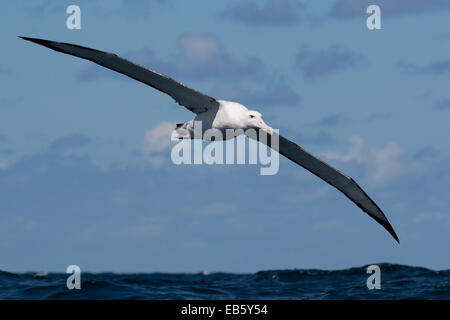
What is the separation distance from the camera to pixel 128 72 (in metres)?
14.0

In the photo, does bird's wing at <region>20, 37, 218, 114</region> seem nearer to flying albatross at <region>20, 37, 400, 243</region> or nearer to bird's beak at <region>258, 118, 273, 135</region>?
flying albatross at <region>20, 37, 400, 243</region>

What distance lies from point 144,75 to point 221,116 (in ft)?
7.18

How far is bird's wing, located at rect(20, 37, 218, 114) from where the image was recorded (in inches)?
500

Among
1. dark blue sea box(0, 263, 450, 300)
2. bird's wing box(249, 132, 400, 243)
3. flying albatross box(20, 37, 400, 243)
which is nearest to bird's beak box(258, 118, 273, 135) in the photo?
flying albatross box(20, 37, 400, 243)

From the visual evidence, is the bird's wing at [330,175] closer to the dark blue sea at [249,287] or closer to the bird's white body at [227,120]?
the bird's white body at [227,120]

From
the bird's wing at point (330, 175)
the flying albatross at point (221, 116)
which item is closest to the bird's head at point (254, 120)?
the flying albatross at point (221, 116)

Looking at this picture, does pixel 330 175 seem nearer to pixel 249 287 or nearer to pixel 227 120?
pixel 227 120

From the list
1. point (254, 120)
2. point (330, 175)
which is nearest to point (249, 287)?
point (330, 175)

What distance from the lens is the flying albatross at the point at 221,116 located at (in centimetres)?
1317

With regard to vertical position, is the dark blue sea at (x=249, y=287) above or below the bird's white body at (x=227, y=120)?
below

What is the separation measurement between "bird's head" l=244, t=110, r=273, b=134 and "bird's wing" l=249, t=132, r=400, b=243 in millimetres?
1553

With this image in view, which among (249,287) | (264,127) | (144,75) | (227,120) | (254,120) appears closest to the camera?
(144,75)

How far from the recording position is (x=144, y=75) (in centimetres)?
1410
